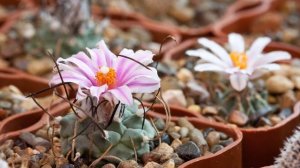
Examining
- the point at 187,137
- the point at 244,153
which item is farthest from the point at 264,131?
the point at 187,137

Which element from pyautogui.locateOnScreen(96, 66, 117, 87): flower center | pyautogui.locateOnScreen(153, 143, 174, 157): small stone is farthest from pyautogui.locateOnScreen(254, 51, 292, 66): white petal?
pyautogui.locateOnScreen(96, 66, 117, 87): flower center

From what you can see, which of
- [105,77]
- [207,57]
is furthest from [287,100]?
[105,77]

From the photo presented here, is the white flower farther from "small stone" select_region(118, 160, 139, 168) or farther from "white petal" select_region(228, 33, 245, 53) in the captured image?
"small stone" select_region(118, 160, 139, 168)

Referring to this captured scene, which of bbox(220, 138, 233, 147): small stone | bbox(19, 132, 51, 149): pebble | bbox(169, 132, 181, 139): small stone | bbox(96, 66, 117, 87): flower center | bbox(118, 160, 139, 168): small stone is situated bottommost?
bbox(118, 160, 139, 168): small stone

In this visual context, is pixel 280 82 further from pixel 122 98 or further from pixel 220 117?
pixel 122 98

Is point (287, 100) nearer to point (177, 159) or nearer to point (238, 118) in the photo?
point (238, 118)

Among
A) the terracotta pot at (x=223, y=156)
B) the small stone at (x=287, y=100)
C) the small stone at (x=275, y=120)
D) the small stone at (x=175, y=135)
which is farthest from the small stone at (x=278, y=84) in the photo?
the small stone at (x=175, y=135)
